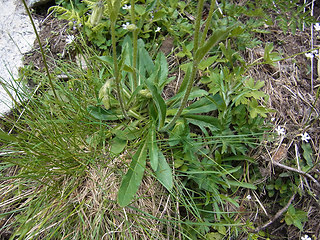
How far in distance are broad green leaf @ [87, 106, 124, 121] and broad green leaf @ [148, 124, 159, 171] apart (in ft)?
0.92

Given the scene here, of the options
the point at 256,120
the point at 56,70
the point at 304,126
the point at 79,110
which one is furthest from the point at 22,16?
the point at 304,126

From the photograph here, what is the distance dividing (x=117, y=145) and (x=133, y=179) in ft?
0.98

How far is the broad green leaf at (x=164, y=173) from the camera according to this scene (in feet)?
5.39

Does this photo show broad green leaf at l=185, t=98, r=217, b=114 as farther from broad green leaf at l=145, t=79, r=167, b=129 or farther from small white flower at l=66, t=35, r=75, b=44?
small white flower at l=66, t=35, r=75, b=44

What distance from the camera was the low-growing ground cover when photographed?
1681 mm

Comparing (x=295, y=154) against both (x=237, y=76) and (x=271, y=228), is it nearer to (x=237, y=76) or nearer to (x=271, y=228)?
(x=271, y=228)

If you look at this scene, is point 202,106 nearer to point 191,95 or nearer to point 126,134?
point 191,95

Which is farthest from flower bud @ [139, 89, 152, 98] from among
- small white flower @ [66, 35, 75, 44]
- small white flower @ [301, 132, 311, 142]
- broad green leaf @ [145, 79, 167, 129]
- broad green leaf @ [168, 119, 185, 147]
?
small white flower @ [301, 132, 311, 142]

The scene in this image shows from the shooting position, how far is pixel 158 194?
1.76 metres

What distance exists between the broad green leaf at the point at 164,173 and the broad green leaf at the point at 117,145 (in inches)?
10.8

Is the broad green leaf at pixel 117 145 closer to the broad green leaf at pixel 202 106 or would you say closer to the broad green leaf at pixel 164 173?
the broad green leaf at pixel 164 173

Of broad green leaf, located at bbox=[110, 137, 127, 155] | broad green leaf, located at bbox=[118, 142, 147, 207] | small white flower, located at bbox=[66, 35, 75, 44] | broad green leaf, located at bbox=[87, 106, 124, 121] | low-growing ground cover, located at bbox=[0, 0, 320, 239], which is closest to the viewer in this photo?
broad green leaf, located at bbox=[118, 142, 147, 207]

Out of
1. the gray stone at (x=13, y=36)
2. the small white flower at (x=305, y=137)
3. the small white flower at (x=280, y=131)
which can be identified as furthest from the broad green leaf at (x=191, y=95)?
the gray stone at (x=13, y=36)

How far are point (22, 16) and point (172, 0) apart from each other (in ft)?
5.06
